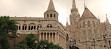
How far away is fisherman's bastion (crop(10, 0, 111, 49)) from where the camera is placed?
51594mm

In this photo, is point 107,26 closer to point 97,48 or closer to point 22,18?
point 97,48

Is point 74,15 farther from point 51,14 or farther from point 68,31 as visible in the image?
point 51,14

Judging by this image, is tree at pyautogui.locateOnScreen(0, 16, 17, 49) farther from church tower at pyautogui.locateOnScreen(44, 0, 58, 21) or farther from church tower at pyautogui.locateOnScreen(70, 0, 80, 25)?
church tower at pyautogui.locateOnScreen(70, 0, 80, 25)

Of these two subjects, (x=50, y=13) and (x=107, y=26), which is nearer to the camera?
(x=50, y=13)

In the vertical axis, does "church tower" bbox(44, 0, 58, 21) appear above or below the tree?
above

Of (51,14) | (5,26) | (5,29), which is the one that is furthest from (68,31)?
(5,26)

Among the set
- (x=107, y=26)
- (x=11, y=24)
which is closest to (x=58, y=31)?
(x=11, y=24)

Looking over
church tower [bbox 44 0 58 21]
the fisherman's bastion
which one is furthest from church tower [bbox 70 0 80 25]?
church tower [bbox 44 0 58 21]

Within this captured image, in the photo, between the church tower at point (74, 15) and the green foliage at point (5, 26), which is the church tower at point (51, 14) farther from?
the church tower at point (74, 15)

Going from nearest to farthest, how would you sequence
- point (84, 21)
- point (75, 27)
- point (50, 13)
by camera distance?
point (50, 13)
point (84, 21)
point (75, 27)

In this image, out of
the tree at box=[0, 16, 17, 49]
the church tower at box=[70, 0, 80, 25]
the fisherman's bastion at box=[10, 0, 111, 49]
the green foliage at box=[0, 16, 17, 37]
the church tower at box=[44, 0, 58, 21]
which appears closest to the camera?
the tree at box=[0, 16, 17, 49]

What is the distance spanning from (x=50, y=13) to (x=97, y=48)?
23932 mm

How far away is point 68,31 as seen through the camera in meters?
70.9

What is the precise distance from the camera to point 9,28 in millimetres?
42781
